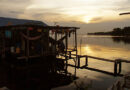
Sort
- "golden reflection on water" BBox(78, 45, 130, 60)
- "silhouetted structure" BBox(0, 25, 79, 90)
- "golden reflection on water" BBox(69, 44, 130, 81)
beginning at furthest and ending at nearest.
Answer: "golden reflection on water" BBox(78, 45, 130, 60) < "golden reflection on water" BBox(69, 44, 130, 81) < "silhouetted structure" BBox(0, 25, 79, 90)

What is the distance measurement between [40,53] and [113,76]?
→ 7.86m

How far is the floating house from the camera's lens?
9713mm

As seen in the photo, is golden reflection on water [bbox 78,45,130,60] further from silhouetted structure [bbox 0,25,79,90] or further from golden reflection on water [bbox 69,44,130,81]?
silhouetted structure [bbox 0,25,79,90]

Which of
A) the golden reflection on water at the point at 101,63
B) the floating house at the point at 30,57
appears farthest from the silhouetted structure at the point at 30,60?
the golden reflection on water at the point at 101,63

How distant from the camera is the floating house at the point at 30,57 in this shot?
31.9 ft

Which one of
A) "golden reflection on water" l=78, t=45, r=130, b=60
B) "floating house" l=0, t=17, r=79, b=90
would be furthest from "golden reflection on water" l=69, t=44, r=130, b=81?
"floating house" l=0, t=17, r=79, b=90

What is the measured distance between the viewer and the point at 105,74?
12.8 metres

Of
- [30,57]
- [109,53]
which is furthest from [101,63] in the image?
[109,53]

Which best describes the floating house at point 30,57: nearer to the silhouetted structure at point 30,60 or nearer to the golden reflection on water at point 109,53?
the silhouetted structure at point 30,60

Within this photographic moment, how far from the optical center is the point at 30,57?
33.5 feet

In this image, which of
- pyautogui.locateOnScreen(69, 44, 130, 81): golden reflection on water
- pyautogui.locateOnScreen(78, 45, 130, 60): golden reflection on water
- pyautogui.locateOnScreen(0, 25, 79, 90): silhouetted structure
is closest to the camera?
pyautogui.locateOnScreen(0, 25, 79, 90): silhouetted structure

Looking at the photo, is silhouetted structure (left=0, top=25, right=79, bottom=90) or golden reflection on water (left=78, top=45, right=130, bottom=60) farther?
golden reflection on water (left=78, top=45, right=130, bottom=60)

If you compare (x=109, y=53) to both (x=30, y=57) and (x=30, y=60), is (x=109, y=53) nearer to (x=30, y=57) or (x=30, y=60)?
(x=30, y=60)

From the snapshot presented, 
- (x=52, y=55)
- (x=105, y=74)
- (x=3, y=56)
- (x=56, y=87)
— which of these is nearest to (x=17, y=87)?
(x=56, y=87)
